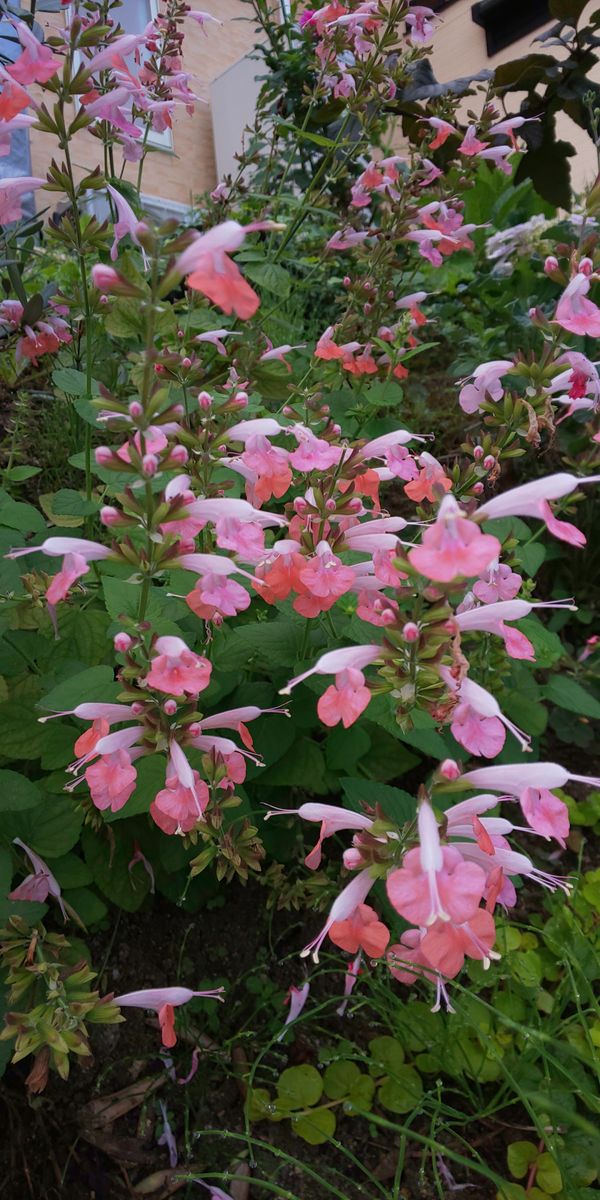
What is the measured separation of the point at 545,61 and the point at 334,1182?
368 cm

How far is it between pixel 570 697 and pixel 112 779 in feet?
4.56

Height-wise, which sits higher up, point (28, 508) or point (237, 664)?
point (28, 508)

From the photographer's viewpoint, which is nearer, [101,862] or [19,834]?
[19,834]

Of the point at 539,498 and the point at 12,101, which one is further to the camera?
the point at 12,101

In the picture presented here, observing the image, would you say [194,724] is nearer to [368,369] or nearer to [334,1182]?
[334,1182]

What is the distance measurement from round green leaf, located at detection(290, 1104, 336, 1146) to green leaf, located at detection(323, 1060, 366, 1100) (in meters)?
0.04

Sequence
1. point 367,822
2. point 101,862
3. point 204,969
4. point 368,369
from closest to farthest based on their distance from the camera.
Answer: point 367,822 < point 101,862 < point 204,969 < point 368,369

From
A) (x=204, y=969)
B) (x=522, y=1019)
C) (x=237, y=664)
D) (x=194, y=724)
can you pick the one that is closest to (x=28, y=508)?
(x=237, y=664)

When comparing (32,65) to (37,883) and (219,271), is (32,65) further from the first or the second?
(37,883)

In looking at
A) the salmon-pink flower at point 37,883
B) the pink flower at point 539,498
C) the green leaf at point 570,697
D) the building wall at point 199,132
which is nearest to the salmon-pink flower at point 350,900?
the pink flower at point 539,498

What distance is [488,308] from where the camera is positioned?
3529 millimetres

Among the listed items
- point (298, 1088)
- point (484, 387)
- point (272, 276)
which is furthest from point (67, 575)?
point (272, 276)

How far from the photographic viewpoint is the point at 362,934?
0.93 m

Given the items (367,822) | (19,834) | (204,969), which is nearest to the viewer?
(367,822)
